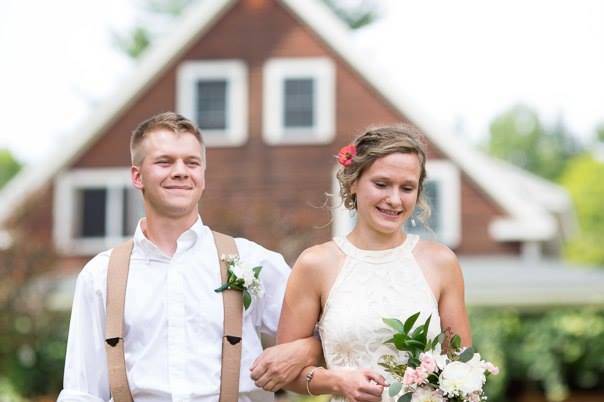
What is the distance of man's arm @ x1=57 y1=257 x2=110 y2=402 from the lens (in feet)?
14.1

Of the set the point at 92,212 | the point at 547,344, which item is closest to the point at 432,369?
the point at 547,344

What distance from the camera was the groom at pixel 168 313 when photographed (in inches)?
167

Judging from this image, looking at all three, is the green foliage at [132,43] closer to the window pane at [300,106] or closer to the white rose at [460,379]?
the window pane at [300,106]

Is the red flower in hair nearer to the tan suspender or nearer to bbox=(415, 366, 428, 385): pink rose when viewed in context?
the tan suspender

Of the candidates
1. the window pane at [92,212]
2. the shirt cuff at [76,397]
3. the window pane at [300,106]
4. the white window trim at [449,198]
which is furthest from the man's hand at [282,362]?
the window pane at [92,212]

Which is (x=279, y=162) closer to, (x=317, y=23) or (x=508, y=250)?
(x=317, y=23)

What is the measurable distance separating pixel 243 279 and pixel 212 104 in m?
18.0

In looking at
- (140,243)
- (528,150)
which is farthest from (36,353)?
(528,150)

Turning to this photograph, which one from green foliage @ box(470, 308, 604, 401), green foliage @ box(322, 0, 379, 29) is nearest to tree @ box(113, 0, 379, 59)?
green foliage @ box(322, 0, 379, 29)

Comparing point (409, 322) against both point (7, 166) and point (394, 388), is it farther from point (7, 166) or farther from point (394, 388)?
point (7, 166)

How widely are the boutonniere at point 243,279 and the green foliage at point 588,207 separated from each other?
5461 cm

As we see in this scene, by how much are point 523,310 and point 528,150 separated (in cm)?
Answer: 5709

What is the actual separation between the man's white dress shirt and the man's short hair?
316mm

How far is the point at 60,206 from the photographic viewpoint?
73.3 ft
